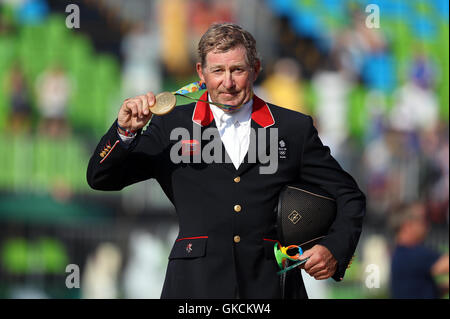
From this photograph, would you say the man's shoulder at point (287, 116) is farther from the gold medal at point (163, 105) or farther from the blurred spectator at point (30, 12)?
the blurred spectator at point (30, 12)

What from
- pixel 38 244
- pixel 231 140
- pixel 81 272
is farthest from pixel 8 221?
pixel 231 140

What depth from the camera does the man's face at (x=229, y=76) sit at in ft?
11.7

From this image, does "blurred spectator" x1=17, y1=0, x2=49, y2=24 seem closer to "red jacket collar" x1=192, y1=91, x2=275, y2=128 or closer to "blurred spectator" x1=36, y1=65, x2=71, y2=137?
"blurred spectator" x1=36, y1=65, x2=71, y2=137

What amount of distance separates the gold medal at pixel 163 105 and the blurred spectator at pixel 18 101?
22.4 feet

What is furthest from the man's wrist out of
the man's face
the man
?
the man's face

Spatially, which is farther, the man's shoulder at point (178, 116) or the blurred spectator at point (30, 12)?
the blurred spectator at point (30, 12)

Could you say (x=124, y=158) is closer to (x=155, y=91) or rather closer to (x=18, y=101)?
(x=155, y=91)

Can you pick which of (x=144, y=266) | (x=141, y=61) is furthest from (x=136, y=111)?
(x=141, y=61)

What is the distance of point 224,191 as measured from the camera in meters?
3.58

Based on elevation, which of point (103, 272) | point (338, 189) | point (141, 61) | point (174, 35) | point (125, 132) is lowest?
point (103, 272)

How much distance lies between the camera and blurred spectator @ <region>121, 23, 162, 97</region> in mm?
9945

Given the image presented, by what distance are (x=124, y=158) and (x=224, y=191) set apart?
447 mm

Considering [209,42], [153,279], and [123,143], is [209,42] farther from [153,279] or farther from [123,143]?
[153,279]

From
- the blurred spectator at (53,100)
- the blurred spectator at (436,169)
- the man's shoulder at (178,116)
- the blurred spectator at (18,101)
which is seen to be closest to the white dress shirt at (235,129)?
the man's shoulder at (178,116)
